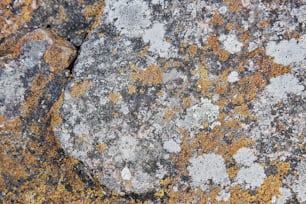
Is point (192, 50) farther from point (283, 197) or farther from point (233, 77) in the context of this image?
point (283, 197)

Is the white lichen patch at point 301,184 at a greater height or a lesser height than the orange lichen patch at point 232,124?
lesser

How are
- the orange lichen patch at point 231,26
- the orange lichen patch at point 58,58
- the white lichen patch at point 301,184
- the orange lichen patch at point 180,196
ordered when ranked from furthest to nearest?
1. the orange lichen patch at point 58,58
2. the orange lichen patch at point 231,26
3. the orange lichen patch at point 180,196
4. the white lichen patch at point 301,184

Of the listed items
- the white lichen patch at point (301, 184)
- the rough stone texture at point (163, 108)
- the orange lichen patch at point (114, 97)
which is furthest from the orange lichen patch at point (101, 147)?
the white lichen patch at point (301, 184)

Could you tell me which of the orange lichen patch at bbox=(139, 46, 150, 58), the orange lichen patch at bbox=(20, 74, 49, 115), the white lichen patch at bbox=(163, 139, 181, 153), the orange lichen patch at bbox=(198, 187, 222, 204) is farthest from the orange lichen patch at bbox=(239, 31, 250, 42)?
the orange lichen patch at bbox=(20, 74, 49, 115)

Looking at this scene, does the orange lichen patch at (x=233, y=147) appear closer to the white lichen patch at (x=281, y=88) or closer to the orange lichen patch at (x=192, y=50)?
the white lichen patch at (x=281, y=88)

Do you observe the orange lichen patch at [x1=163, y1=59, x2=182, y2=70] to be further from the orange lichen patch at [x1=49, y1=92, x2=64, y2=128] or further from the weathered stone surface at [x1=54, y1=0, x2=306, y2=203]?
the orange lichen patch at [x1=49, y1=92, x2=64, y2=128]

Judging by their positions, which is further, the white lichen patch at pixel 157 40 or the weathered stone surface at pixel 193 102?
the white lichen patch at pixel 157 40

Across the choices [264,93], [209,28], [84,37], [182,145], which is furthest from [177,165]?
[84,37]

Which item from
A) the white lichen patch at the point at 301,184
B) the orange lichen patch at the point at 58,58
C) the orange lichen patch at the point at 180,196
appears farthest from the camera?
the orange lichen patch at the point at 58,58

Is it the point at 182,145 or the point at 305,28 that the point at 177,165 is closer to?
the point at 182,145
